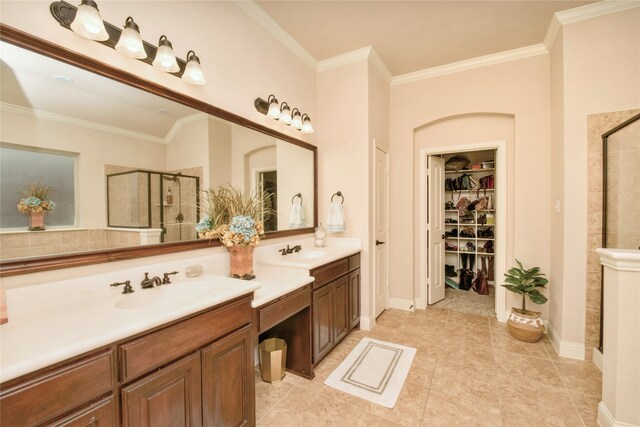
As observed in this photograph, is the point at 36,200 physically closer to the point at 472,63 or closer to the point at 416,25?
the point at 416,25

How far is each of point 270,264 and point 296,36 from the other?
2.24 metres

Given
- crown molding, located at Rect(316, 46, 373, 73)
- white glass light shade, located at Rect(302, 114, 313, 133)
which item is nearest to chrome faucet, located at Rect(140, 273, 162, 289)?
white glass light shade, located at Rect(302, 114, 313, 133)

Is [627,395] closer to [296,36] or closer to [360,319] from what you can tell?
[360,319]

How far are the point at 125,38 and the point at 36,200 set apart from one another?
0.89 metres

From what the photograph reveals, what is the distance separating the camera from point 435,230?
385 centimetres

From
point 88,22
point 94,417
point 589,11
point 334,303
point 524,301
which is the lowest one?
point 524,301

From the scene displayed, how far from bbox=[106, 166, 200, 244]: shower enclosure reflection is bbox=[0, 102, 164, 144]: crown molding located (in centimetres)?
20

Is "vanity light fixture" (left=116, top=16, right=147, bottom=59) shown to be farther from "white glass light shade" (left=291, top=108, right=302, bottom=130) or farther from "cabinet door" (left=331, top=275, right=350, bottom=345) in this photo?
"cabinet door" (left=331, top=275, right=350, bottom=345)

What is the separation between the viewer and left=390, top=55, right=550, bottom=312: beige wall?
2.96 metres

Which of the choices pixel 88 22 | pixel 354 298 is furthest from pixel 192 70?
pixel 354 298

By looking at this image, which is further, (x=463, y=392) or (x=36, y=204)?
(x=463, y=392)

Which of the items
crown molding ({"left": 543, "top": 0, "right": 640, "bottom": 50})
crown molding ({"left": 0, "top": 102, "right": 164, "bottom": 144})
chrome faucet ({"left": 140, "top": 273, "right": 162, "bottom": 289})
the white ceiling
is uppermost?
the white ceiling

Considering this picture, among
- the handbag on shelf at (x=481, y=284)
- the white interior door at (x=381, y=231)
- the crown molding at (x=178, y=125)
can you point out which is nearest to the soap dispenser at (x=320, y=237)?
the white interior door at (x=381, y=231)

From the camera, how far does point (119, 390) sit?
0.98 metres
